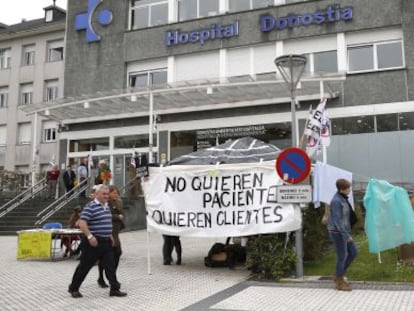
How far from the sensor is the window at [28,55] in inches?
1706

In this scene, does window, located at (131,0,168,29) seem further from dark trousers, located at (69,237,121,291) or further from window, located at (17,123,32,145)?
dark trousers, located at (69,237,121,291)

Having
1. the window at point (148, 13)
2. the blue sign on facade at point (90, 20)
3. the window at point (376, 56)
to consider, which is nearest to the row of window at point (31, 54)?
the blue sign on facade at point (90, 20)

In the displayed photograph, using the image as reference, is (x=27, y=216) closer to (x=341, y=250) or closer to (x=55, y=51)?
(x=341, y=250)

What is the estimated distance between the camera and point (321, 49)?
22891 millimetres

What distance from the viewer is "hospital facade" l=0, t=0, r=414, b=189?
20906 mm

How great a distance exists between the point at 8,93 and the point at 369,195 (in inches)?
1558

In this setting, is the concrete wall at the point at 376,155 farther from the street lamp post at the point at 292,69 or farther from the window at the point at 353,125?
the street lamp post at the point at 292,69

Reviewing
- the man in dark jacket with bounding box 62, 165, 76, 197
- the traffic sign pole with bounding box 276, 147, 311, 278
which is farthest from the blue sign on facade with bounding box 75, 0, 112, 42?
the traffic sign pole with bounding box 276, 147, 311, 278

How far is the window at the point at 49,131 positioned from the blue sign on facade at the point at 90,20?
14727 millimetres

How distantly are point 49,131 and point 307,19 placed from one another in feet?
84.2

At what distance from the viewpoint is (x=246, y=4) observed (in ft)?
81.1

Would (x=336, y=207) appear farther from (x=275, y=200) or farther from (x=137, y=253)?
(x=137, y=253)

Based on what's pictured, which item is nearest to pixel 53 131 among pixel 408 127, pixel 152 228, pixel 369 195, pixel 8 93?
pixel 8 93

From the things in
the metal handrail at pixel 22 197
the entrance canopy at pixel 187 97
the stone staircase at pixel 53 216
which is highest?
the entrance canopy at pixel 187 97
